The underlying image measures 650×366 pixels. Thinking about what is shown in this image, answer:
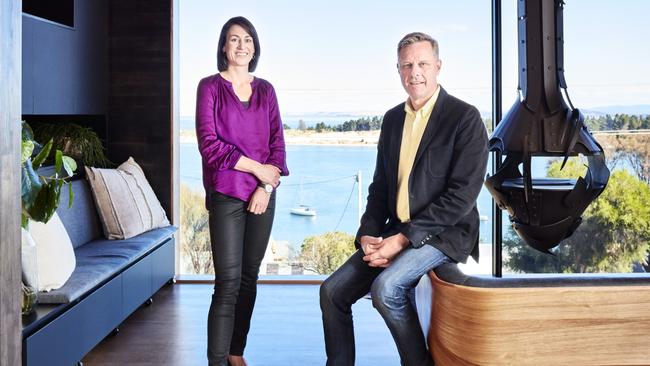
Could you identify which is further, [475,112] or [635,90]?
[635,90]

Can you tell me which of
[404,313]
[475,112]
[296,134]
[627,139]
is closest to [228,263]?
[404,313]

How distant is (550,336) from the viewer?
2.13m

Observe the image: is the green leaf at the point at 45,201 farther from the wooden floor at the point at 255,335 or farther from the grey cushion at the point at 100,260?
the wooden floor at the point at 255,335

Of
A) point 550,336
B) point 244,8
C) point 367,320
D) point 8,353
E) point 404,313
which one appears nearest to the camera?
point 8,353

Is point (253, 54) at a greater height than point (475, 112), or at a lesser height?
greater

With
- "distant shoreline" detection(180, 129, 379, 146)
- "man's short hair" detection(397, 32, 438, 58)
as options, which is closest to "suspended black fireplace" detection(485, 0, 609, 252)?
"man's short hair" detection(397, 32, 438, 58)

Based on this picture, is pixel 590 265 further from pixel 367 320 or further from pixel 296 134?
pixel 296 134

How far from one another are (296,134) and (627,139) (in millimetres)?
2262

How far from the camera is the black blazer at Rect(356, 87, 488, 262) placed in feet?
8.38

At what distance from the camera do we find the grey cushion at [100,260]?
10.1 ft

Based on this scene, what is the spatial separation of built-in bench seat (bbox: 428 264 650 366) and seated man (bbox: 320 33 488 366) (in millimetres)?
401

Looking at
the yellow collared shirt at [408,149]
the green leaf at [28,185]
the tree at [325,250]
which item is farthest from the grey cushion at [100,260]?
the yellow collared shirt at [408,149]

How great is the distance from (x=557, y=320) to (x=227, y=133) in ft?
4.87

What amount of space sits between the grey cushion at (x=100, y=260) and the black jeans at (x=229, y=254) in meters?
0.61
